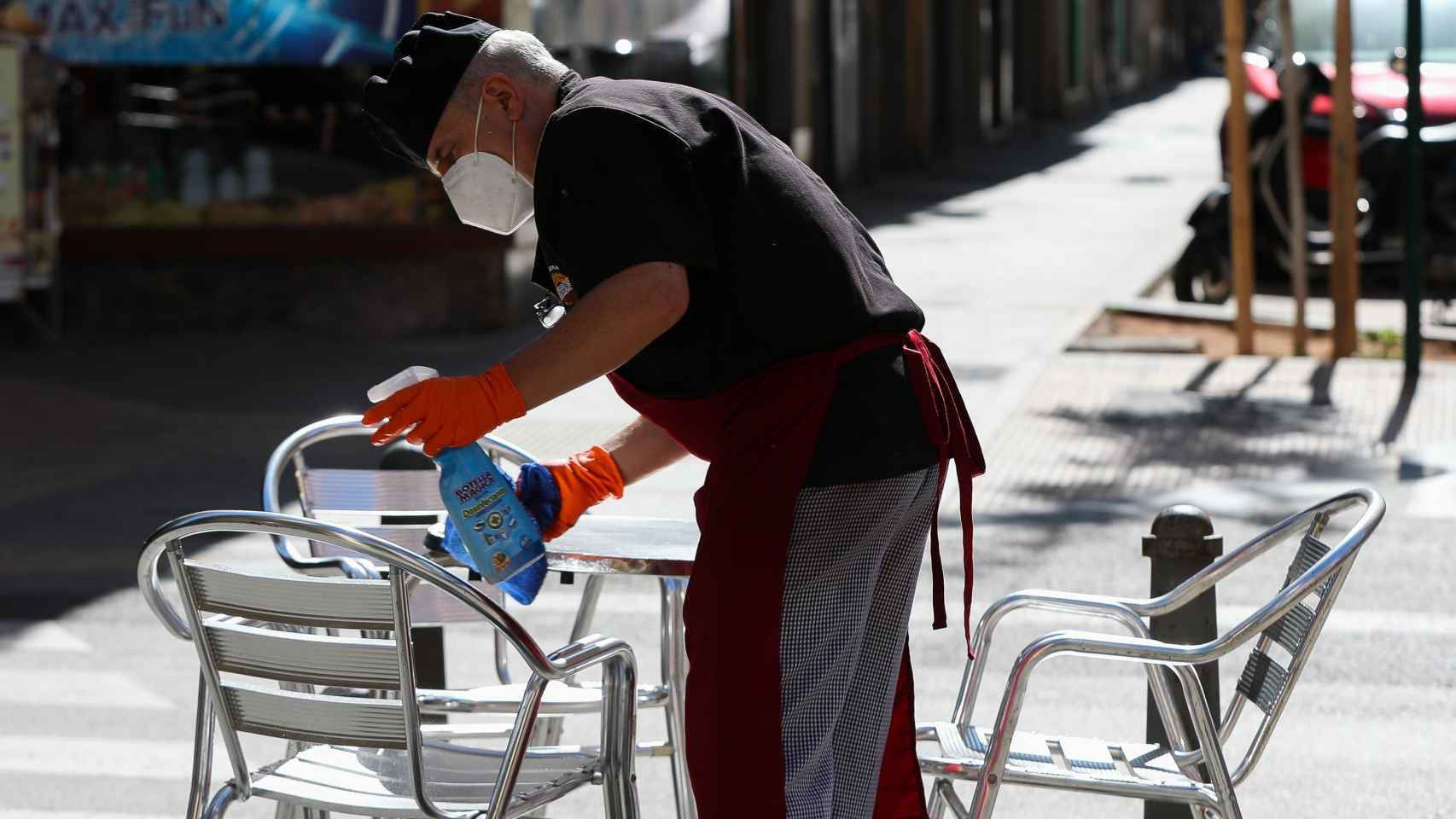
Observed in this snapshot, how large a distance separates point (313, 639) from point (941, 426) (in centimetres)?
102

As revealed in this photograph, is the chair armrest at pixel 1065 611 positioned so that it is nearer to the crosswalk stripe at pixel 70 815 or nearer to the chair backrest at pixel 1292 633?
the chair backrest at pixel 1292 633

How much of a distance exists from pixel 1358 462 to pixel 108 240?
7854 mm

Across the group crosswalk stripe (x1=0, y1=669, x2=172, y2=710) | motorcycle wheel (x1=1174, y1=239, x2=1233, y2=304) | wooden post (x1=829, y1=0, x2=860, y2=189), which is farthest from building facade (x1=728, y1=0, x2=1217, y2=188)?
crosswalk stripe (x1=0, y1=669, x2=172, y2=710)

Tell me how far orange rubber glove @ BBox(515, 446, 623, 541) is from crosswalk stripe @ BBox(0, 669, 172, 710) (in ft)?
8.80

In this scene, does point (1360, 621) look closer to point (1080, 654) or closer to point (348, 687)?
point (1080, 654)

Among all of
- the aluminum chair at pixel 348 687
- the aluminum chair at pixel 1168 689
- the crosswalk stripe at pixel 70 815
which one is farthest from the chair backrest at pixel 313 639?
the crosswalk stripe at pixel 70 815

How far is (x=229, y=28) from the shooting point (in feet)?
40.5

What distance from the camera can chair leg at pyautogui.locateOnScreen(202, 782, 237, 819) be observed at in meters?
3.29

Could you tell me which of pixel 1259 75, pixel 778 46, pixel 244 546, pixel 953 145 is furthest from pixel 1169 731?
pixel 953 145

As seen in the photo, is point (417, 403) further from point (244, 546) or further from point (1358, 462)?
point (1358, 462)

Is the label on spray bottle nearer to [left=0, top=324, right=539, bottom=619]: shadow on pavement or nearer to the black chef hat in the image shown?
the black chef hat

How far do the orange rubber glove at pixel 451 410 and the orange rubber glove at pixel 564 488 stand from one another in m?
0.51

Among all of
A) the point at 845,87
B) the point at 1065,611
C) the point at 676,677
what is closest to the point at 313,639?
the point at 676,677

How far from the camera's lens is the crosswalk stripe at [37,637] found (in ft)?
21.4
